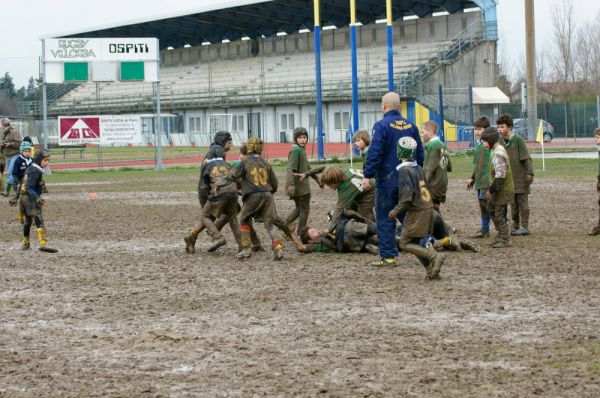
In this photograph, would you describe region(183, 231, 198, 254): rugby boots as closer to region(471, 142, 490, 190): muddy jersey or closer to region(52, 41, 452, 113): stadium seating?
region(471, 142, 490, 190): muddy jersey

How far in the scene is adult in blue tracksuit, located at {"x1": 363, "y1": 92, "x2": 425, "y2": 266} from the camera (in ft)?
38.0

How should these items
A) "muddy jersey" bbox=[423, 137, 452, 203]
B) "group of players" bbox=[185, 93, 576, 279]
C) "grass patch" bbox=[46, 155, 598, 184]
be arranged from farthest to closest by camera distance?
"grass patch" bbox=[46, 155, 598, 184] < "muddy jersey" bbox=[423, 137, 452, 203] < "group of players" bbox=[185, 93, 576, 279]

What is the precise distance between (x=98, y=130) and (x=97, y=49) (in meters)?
3.17

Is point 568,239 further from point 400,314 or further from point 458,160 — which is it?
point 458,160

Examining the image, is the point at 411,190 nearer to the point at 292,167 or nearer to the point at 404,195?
the point at 404,195

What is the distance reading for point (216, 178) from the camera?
13.5 m

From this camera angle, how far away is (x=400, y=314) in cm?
887

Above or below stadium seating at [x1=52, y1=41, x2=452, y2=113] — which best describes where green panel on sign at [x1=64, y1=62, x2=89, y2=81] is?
below

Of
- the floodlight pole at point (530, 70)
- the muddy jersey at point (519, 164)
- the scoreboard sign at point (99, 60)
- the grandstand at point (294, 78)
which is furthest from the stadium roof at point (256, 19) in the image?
the muddy jersey at point (519, 164)

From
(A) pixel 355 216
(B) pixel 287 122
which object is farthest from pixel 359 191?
(B) pixel 287 122

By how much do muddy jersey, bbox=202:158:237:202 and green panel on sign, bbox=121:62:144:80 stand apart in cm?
2707

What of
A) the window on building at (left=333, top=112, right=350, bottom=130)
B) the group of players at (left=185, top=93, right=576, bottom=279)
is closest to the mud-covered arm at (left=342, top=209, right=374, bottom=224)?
the group of players at (left=185, top=93, right=576, bottom=279)

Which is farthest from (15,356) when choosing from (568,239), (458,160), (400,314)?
(458,160)

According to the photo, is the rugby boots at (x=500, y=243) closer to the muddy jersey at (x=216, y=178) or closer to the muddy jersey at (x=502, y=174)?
the muddy jersey at (x=502, y=174)
